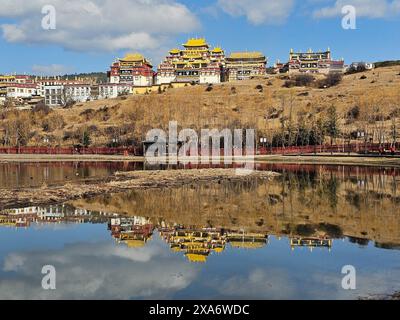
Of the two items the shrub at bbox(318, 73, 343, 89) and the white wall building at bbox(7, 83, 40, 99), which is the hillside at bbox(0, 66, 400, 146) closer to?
the shrub at bbox(318, 73, 343, 89)

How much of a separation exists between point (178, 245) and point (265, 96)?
7918 centimetres

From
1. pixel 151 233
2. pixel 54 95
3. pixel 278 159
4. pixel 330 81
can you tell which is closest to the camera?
pixel 151 233

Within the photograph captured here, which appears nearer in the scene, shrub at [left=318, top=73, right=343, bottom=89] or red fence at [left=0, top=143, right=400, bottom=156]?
red fence at [left=0, top=143, right=400, bottom=156]

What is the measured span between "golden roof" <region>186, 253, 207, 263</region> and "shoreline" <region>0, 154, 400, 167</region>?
35.2 meters

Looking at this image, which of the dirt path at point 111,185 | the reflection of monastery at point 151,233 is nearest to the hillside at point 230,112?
the dirt path at point 111,185

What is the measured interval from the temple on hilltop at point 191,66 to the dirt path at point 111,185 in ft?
238

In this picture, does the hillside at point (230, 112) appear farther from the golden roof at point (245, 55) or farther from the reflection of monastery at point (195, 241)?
the reflection of monastery at point (195, 241)

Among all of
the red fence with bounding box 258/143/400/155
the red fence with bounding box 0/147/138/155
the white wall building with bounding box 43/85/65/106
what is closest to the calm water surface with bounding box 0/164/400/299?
the red fence with bounding box 258/143/400/155

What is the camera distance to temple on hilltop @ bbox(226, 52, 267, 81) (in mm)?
119650

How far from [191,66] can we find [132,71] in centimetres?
1448

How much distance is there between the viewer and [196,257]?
16281 mm

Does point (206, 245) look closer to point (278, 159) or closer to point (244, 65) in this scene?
point (278, 159)

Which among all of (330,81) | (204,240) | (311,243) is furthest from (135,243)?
(330,81)

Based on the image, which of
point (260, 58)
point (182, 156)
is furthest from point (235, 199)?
point (260, 58)
